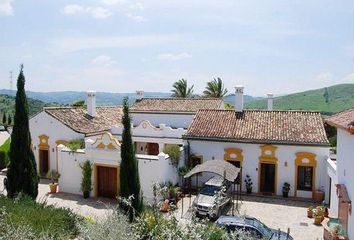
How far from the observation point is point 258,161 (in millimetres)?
24156

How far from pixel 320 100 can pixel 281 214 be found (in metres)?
123

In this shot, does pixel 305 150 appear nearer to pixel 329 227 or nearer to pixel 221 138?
pixel 221 138

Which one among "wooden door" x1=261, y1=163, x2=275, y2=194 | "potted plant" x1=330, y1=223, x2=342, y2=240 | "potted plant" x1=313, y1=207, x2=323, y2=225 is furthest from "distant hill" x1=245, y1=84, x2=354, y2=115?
"potted plant" x1=330, y1=223, x2=342, y2=240

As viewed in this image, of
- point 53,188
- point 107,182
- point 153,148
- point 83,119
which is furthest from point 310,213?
point 83,119

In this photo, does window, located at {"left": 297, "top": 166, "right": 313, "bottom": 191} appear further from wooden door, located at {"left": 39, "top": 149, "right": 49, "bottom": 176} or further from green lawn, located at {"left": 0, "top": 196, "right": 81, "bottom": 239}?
wooden door, located at {"left": 39, "top": 149, "right": 49, "bottom": 176}

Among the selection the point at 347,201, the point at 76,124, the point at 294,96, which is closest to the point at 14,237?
the point at 347,201

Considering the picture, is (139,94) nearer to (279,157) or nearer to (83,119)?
(83,119)

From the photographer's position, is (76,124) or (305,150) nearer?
(305,150)

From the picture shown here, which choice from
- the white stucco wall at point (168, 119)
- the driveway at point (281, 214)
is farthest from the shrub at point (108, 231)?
the white stucco wall at point (168, 119)

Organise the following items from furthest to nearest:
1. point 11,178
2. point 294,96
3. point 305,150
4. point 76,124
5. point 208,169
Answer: point 294,96 < point 76,124 < point 305,150 < point 208,169 < point 11,178

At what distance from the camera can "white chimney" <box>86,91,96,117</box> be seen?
30.5 metres

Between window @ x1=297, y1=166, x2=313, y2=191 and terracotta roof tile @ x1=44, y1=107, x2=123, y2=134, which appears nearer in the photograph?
window @ x1=297, y1=166, x2=313, y2=191

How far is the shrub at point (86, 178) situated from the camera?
23.0m

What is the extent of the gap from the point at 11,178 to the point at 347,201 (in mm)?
15357
